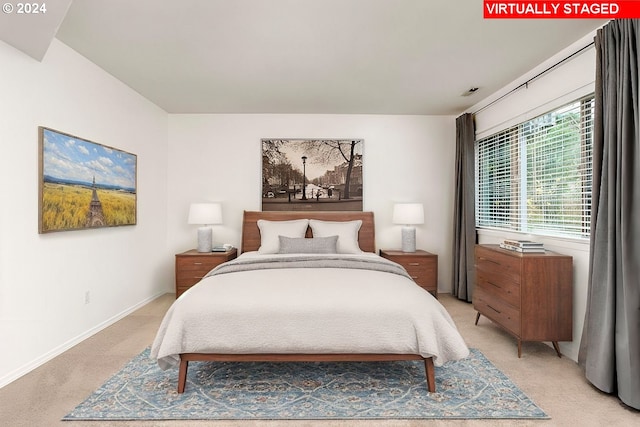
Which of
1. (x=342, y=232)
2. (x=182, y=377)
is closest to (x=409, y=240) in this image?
(x=342, y=232)

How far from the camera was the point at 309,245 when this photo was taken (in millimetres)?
4211

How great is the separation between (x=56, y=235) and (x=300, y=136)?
3.09 meters

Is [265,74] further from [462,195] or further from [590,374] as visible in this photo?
[590,374]

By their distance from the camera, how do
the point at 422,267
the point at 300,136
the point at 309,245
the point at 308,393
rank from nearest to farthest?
the point at 308,393 < the point at 309,245 < the point at 422,267 < the point at 300,136

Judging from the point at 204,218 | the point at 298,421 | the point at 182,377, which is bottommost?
the point at 298,421

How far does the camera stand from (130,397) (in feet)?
7.59

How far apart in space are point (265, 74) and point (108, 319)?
287 cm

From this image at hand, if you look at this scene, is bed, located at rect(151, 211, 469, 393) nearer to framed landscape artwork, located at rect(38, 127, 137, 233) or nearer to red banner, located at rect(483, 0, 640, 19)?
framed landscape artwork, located at rect(38, 127, 137, 233)

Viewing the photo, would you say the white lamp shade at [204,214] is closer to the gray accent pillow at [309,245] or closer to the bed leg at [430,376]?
the gray accent pillow at [309,245]

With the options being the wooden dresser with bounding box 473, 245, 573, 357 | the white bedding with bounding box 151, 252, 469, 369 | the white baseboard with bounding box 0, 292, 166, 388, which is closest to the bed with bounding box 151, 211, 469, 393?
the white bedding with bounding box 151, 252, 469, 369

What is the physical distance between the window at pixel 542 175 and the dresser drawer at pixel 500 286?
635mm

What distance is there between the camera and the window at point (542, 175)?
301cm

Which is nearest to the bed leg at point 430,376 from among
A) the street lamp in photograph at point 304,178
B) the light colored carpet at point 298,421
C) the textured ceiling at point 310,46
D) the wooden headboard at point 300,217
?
the light colored carpet at point 298,421

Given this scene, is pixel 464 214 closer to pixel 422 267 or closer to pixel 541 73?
pixel 422 267
